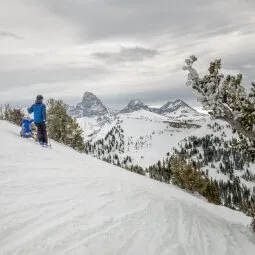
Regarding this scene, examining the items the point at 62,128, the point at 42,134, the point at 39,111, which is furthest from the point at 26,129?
the point at 62,128

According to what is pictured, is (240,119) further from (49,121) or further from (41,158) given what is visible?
(49,121)

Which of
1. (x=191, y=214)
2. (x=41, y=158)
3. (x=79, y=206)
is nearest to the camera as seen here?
(x=79, y=206)

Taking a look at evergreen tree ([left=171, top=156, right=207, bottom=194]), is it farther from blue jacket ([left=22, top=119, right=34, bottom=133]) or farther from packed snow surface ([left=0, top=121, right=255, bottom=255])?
packed snow surface ([left=0, top=121, right=255, bottom=255])

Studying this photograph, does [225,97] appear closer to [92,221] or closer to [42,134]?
[92,221]

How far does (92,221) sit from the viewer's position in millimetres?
9070

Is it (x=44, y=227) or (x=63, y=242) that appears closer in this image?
(x=63, y=242)

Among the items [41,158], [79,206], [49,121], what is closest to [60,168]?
[41,158]

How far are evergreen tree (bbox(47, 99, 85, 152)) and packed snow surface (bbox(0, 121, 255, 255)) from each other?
148 feet

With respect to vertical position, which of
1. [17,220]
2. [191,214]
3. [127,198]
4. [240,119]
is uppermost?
[240,119]

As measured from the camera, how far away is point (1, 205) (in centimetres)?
912

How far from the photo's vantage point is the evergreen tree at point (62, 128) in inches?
2357

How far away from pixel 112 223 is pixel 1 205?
2873 mm

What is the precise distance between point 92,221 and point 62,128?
170ft

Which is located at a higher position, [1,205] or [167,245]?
[1,205]
